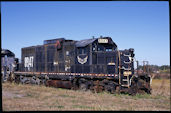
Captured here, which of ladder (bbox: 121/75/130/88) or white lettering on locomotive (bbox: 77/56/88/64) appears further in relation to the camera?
white lettering on locomotive (bbox: 77/56/88/64)

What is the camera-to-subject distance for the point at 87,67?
1606cm

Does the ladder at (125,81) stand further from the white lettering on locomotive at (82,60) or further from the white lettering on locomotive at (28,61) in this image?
the white lettering on locomotive at (28,61)

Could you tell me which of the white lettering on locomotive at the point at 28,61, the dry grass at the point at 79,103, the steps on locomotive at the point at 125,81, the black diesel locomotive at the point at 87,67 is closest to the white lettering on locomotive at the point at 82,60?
the black diesel locomotive at the point at 87,67

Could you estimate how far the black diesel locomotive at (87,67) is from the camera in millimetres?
14547

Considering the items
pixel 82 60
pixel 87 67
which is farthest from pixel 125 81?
pixel 82 60

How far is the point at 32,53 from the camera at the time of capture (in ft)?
70.9

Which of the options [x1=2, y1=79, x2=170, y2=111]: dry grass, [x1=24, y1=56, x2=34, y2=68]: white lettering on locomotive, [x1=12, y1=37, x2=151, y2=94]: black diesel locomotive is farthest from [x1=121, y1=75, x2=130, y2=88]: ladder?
[x1=24, y1=56, x2=34, y2=68]: white lettering on locomotive

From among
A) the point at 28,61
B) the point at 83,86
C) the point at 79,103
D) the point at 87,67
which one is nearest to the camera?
the point at 79,103

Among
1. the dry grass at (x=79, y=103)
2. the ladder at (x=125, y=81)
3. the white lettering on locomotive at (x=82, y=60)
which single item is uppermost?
the white lettering on locomotive at (x=82, y=60)

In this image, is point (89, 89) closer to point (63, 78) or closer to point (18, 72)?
point (63, 78)

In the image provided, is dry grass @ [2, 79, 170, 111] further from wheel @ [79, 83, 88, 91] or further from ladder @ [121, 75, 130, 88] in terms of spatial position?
wheel @ [79, 83, 88, 91]

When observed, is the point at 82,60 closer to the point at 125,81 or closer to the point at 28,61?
the point at 125,81

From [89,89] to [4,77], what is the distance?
1364 cm

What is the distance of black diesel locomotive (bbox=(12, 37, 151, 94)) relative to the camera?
573 inches
